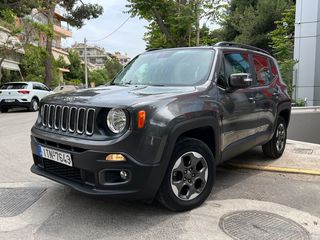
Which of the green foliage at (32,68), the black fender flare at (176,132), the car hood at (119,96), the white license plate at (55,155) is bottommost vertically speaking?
the white license plate at (55,155)

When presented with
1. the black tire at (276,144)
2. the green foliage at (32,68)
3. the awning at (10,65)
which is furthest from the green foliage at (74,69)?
the black tire at (276,144)

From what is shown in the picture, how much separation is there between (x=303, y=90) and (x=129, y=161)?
1335 centimetres

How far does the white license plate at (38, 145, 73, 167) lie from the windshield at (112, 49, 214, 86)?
148 cm

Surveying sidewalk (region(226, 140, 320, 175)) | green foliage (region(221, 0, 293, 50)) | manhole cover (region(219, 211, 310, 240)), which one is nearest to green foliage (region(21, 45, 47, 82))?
green foliage (region(221, 0, 293, 50))

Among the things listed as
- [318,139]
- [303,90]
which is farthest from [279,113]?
[303,90]

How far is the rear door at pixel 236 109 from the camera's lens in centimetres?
450

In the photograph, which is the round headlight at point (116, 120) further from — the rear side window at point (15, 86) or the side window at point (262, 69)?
the rear side window at point (15, 86)

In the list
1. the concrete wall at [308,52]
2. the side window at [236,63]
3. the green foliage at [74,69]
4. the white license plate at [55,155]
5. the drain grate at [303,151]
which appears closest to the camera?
the white license plate at [55,155]

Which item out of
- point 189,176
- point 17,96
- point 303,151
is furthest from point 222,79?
point 17,96

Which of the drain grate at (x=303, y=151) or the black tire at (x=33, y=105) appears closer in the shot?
the drain grate at (x=303, y=151)

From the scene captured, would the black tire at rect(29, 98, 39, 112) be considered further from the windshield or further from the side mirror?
the side mirror

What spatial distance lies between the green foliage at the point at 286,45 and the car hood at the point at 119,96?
1223cm

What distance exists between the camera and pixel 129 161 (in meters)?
3.45

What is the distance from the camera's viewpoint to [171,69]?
4.79 m
